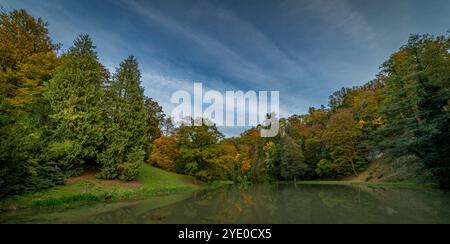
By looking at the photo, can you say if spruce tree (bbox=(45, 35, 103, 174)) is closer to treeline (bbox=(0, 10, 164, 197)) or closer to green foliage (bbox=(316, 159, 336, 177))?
treeline (bbox=(0, 10, 164, 197))

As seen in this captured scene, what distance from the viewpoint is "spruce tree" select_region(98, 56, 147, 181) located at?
1814 centimetres

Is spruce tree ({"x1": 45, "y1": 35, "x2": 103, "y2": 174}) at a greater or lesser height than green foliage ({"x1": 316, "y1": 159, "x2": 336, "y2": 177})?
greater

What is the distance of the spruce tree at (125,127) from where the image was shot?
1814 cm

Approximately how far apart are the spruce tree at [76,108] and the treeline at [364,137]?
11594 millimetres

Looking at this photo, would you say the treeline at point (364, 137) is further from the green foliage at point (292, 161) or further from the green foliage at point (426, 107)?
the green foliage at point (292, 161)

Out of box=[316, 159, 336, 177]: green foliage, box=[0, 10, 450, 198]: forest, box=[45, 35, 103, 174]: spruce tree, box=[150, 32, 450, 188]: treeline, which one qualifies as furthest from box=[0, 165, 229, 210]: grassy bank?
box=[316, 159, 336, 177]: green foliage

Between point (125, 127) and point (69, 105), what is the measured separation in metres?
4.51

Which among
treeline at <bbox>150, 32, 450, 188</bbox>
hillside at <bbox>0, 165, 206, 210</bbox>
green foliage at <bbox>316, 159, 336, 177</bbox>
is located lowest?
green foliage at <bbox>316, 159, 336, 177</bbox>

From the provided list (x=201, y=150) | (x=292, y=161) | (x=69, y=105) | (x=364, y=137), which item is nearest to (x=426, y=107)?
(x=201, y=150)

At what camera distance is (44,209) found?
9688mm

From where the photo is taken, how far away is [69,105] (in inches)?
645
